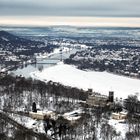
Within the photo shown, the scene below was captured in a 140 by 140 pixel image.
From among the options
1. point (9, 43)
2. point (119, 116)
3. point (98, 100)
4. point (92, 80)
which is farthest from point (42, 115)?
point (9, 43)

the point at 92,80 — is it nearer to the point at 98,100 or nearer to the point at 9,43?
the point at 98,100

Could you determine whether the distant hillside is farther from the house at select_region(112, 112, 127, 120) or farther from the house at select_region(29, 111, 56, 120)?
the house at select_region(112, 112, 127, 120)

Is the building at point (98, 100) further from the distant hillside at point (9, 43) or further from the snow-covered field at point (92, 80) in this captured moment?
the distant hillside at point (9, 43)

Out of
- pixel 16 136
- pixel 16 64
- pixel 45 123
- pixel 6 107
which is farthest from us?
pixel 16 64

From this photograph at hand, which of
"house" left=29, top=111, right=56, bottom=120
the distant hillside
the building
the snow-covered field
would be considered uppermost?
"house" left=29, top=111, right=56, bottom=120

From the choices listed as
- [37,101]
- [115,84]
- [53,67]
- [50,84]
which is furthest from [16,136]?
[53,67]

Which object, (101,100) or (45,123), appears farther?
(101,100)

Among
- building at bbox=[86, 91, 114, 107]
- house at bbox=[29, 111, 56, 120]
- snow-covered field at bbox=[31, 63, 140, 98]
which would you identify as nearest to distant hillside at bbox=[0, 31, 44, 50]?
snow-covered field at bbox=[31, 63, 140, 98]

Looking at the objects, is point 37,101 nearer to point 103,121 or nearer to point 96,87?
point 103,121
